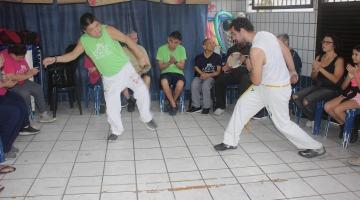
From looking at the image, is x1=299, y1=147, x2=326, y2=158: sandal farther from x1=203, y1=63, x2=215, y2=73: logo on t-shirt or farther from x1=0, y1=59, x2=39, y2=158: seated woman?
x1=0, y1=59, x2=39, y2=158: seated woman

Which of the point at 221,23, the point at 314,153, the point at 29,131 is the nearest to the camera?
the point at 314,153

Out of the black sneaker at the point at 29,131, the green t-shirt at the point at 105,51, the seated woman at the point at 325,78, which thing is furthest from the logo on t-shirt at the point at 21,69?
the seated woman at the point at 325,78

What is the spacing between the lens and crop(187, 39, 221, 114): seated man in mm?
5516

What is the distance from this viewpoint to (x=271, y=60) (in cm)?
340

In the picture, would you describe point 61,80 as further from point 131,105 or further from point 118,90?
point 118,90

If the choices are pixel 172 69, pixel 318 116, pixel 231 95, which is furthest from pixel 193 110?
pixel 318 116

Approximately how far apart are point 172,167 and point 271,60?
1.38 meters

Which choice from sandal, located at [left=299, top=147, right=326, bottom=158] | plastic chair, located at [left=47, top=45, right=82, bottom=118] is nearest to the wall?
sandal, located at [left=299, top=147, right=326, bottom=158]

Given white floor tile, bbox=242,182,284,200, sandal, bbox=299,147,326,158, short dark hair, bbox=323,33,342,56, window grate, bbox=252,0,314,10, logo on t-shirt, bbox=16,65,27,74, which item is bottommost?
white floor tile, bbox=242,182,284,200

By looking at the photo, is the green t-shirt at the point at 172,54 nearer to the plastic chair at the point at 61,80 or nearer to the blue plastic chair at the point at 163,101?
the blue plastic chair at the point at 163,101

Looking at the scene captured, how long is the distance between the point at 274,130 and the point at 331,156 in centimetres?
100

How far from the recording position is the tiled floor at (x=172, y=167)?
9.84 feet

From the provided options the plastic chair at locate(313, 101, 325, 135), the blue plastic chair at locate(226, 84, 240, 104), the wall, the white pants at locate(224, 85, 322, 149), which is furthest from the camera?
the blue plastic chair at locate(226, 84, 240, 104)

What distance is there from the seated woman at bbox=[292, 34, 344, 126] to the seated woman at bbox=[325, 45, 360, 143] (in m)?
0.17
